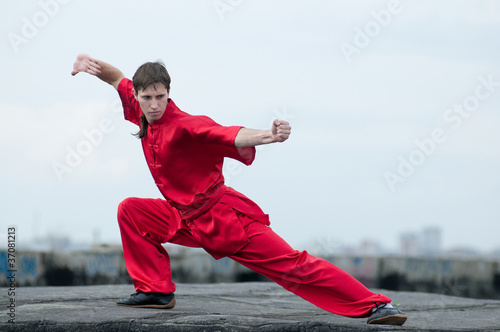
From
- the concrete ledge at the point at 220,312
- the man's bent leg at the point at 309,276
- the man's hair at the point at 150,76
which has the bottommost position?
the concrete ledge at the point at 220,312

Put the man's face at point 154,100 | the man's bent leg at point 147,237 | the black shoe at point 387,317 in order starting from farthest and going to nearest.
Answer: the man's bent leg at point 147,237
the man's face at point 154,100
the black shoe at point 387,317

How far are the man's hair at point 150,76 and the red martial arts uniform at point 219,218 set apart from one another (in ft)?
0.58

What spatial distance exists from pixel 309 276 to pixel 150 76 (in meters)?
1.48

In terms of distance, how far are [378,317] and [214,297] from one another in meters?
1.94

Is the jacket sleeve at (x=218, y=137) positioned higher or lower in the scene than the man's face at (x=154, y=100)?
lower

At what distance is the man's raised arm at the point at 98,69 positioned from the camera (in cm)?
443

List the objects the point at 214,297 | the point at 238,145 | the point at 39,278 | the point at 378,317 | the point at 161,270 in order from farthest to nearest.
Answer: the point at 39,278 → the point at 214,297 → the point at 161,270 → the point at 378,317 → the point at 238,145

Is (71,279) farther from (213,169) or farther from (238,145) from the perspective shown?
(238,145)

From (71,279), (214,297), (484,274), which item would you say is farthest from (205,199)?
(484,274)

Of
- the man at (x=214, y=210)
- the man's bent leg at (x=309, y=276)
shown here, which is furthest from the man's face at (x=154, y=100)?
the man's bent leg at (x=309, y=276)

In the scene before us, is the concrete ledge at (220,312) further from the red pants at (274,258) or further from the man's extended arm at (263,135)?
the man's extended arm at (263,135)

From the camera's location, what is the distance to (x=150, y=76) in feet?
13.0

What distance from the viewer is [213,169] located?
13.3ft

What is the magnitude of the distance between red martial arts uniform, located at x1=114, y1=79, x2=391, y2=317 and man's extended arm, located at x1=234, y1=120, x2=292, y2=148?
0.45 ft
